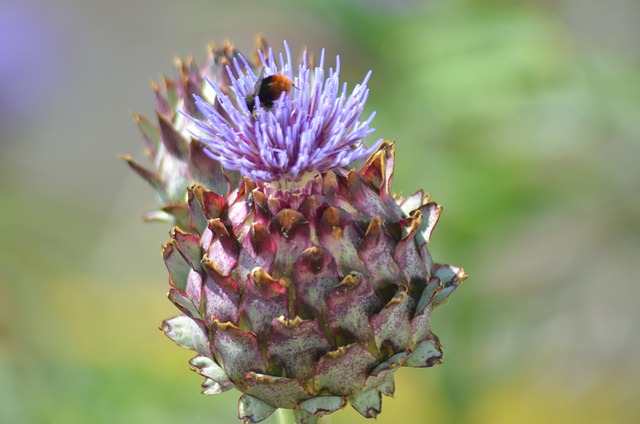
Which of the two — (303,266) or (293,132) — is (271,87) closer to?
(293,132)

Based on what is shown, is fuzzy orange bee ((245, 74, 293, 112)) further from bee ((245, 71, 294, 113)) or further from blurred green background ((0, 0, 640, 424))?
blurred green background ((0, 0, 640, 424))

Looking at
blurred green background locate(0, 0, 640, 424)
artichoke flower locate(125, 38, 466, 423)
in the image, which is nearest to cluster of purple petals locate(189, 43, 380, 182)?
artichoke flower locate(125, 38, 466, 423)

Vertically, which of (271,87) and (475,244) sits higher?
(475,244)

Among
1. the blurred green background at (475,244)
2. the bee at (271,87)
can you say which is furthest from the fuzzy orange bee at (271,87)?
the blurred green background at (475,244)

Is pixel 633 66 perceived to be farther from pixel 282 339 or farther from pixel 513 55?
pixel 282 339

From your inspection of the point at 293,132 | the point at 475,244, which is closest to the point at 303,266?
the point at 293,132
